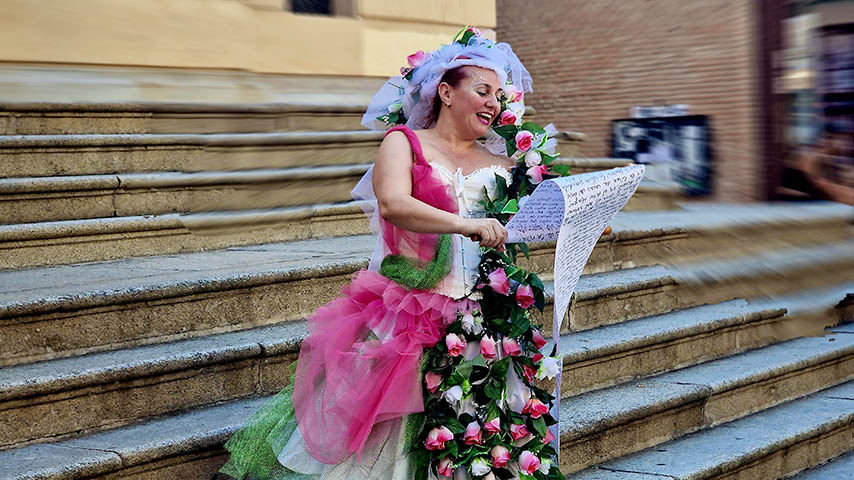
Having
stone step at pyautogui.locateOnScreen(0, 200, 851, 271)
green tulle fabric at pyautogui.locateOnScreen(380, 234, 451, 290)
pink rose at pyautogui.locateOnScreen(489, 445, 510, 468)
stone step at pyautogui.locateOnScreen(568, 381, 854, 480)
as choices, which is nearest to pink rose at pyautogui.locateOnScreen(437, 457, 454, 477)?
pink rose at pyautogui.locateOnScreen(489, 445, 510, 468)

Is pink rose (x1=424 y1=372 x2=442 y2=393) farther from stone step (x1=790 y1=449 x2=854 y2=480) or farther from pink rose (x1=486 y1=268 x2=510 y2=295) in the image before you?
stone step (x1=790 y1=449 x2=854 y2=480)

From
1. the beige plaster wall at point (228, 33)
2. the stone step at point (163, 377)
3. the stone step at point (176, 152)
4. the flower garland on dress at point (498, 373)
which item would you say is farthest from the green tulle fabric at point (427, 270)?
the beige plaster wall at point (228, 33)

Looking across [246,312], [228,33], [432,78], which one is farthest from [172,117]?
[432,78]

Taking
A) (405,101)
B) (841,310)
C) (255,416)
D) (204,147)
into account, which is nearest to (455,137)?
(405,101)

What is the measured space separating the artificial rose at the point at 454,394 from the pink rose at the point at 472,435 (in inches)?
3.2

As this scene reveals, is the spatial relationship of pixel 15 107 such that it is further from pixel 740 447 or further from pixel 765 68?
pixel 765 68

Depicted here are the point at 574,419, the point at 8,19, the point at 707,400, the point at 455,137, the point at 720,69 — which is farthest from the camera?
the point at 720,69

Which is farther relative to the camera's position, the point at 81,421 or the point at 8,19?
the point at 8,19

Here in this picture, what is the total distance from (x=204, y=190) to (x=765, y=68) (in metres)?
6.92

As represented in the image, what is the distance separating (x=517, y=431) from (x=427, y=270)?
1.69ft

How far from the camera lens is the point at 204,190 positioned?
16.7 feet

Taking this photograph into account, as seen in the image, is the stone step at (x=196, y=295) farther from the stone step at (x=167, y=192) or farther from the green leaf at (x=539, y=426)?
the green leaf at (x=539, y=426)

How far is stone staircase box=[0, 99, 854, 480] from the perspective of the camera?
3244 mm

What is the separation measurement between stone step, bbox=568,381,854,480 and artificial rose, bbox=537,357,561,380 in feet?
3.23
